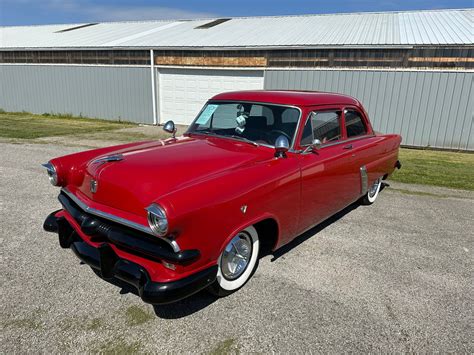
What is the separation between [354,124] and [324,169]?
1.32 metres

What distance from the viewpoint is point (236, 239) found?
2.99 m

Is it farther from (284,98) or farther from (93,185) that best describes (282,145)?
(93,185)

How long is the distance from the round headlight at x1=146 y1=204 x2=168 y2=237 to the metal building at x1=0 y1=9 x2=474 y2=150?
10.7m

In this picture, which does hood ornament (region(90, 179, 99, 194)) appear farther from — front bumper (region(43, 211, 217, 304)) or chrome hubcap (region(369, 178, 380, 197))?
chrome hubcap (region(369, 178, 380, 197))

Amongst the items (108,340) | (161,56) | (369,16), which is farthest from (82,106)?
(108,340)

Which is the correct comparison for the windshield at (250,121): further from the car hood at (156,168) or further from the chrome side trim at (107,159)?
the chrome side trim at (107,159)

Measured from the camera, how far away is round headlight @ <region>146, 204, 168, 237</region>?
91.7 inches

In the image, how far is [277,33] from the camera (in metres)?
14.3

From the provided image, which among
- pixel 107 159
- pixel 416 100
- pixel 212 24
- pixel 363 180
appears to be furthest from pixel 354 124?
pixel 212 24

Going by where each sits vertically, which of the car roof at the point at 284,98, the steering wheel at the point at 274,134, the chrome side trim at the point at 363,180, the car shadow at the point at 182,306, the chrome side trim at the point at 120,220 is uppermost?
the car roof at the point at 284,98

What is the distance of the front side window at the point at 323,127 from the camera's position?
3.73 metres

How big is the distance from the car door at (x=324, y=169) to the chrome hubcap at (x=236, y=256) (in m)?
0.72

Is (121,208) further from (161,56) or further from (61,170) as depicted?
(161,56)

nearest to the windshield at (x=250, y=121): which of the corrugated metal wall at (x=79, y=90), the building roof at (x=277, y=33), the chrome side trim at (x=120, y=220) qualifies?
the chrome side trim at (x=120, y=220)
